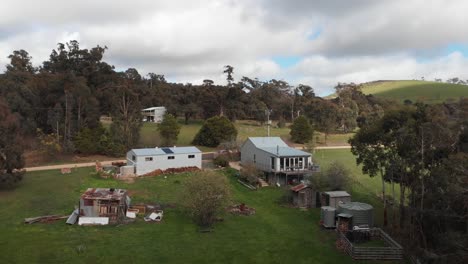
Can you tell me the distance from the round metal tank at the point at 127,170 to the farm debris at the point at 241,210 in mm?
16850

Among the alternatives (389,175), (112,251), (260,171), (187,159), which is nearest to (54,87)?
(187,159)

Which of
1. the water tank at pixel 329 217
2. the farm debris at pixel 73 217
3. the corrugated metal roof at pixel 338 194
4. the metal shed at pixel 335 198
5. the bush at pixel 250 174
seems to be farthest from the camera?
the bush at pixel 250 174

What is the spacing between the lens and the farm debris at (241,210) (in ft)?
104

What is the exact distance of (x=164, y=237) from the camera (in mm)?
25812

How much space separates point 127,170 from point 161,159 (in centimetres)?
403

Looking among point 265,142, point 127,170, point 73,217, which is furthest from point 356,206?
point 127,170

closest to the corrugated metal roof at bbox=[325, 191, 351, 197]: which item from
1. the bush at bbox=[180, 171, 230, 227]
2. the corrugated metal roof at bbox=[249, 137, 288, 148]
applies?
the bush at bbox=[180, 171, 230, 227]

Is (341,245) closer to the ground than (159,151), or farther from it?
closer to the ground

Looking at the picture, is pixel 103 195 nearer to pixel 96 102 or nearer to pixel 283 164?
pixel 283 164

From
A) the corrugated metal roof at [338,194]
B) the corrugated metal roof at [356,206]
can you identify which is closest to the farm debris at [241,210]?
the corrugated metal roof at [338,194]

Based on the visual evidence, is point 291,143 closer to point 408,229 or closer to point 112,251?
point 408,229

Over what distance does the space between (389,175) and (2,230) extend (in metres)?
26.6

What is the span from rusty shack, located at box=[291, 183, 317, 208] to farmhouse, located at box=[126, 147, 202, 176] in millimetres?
17264

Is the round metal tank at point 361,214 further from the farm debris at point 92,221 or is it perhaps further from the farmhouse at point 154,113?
the farmhouse at point 154,113
